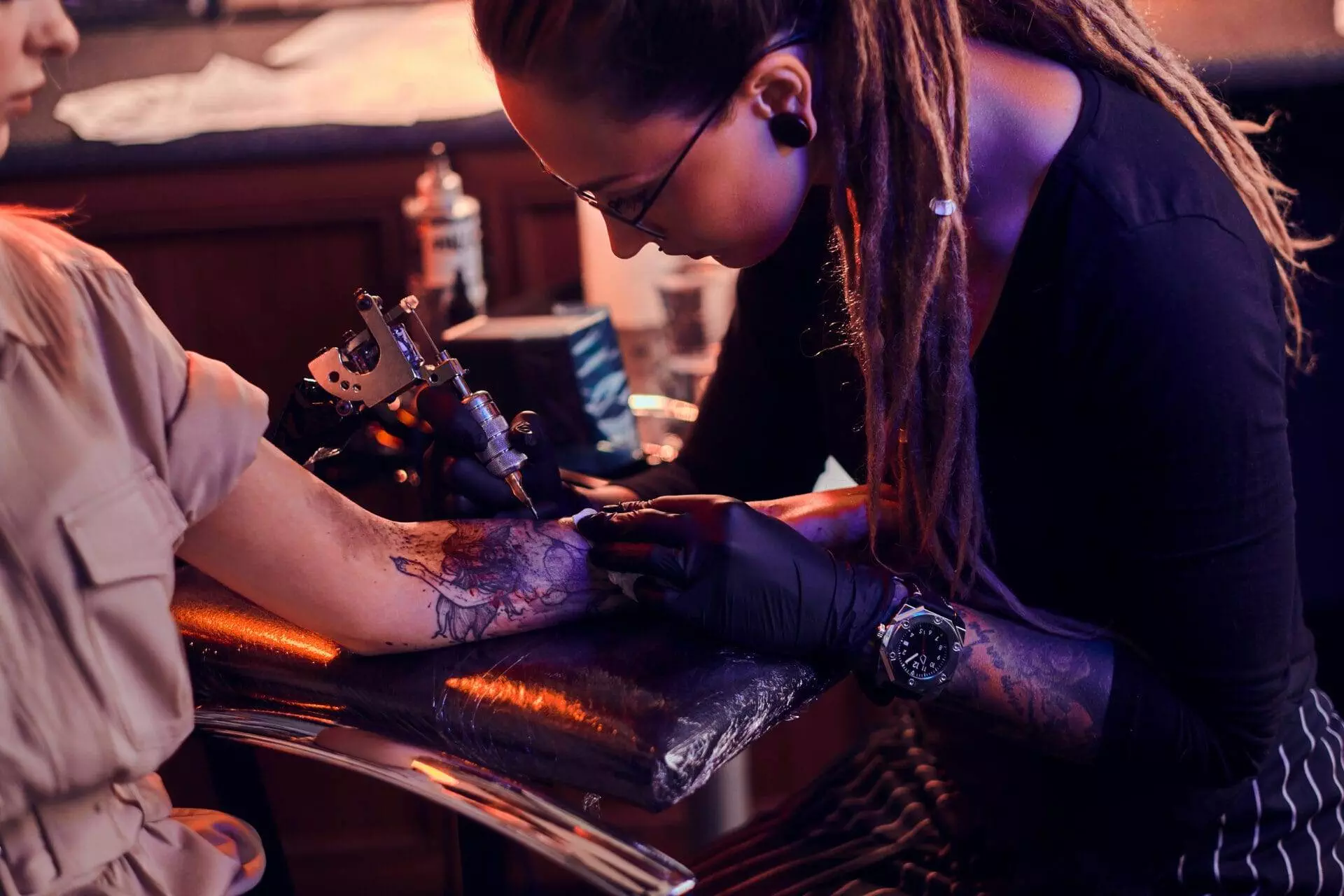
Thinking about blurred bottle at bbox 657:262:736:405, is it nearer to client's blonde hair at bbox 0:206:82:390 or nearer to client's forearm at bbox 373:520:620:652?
client's forearm at bbox 373:520:620:652

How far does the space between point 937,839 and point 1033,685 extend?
20 cm

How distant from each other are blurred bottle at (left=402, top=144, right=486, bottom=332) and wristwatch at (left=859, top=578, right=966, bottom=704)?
3.35 ft

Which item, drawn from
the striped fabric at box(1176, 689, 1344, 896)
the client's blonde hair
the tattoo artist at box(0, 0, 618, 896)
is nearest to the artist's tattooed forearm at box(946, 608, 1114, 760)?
the striped fabric at box(1176, 689, 1344, 896)

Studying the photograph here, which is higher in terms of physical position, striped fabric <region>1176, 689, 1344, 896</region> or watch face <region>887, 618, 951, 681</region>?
watch face <region>887, 618, 951, 681</region>

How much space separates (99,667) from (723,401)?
0.82 meters

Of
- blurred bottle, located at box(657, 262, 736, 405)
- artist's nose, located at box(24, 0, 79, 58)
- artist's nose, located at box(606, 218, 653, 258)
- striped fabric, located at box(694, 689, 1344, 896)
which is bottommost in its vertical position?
striped fabric, located at box(694, 689, 1344, 896)

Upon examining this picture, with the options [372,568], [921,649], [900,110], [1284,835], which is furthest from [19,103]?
[1284,835]

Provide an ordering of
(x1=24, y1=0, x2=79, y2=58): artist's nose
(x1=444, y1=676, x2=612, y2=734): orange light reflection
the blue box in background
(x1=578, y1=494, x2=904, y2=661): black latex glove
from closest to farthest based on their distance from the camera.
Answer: (x1=24, y1=0, x2=79, y2=58): artist's nose → (x1=444, y1=676, x2=612, y2=734): orange light reflection → (x1=578, y1=494, x2=904, y2=661): black latex glove → the blue box in background

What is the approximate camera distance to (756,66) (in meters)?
0.93

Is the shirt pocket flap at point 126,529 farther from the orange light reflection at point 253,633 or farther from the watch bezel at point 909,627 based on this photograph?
the watch bezel at point 909,627

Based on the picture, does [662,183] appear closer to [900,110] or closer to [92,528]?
[900,110]

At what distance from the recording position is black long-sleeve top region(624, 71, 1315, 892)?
91 centimetres

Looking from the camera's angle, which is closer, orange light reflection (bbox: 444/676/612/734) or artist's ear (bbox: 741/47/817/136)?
orange light reflection (bbox: 444/676/612/734)

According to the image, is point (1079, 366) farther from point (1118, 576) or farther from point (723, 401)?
point (723, 401)
